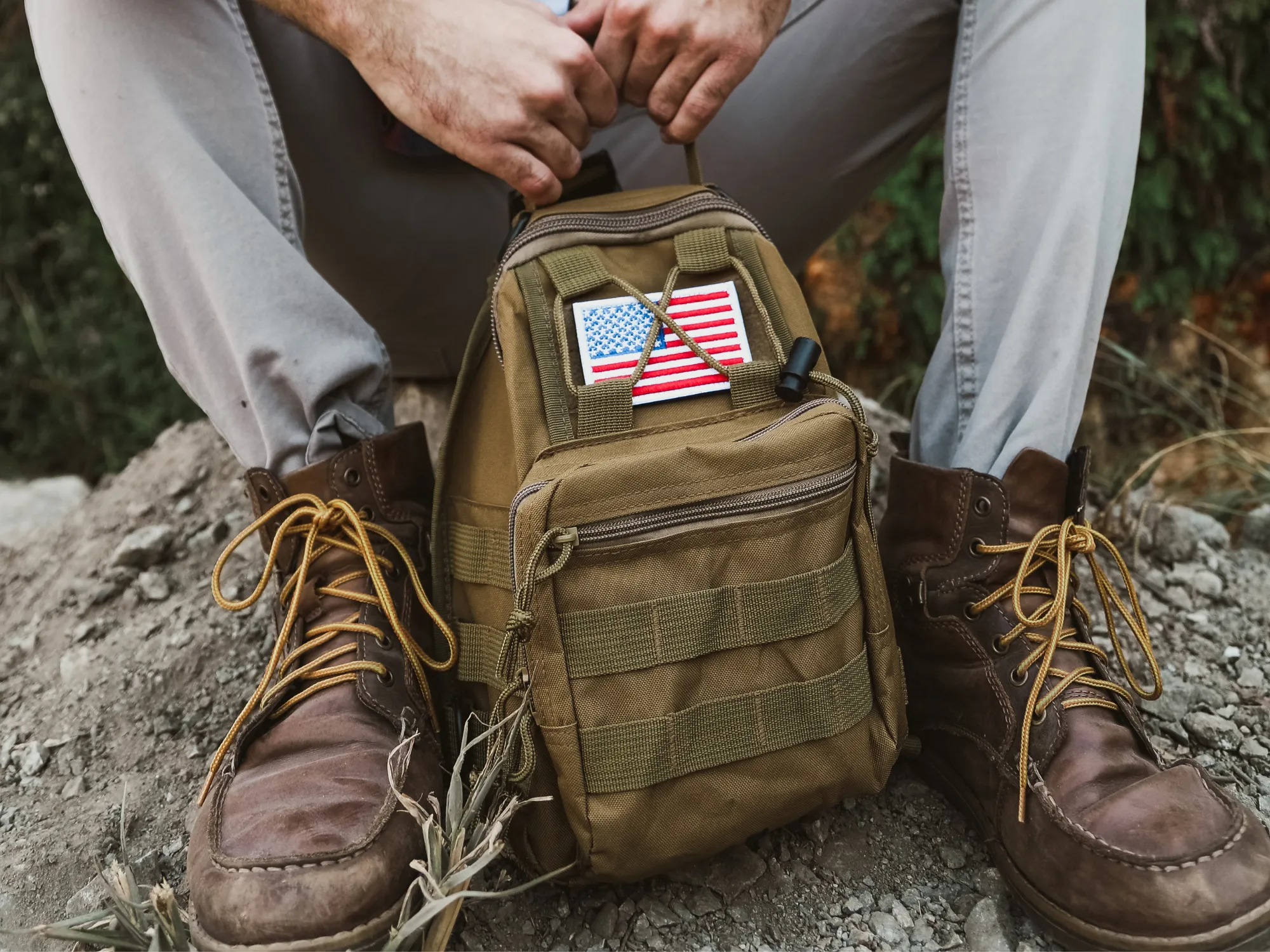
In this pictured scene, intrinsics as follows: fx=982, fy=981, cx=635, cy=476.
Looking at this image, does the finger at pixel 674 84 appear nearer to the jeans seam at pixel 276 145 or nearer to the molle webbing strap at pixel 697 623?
the jeans seam at pixel 276 145

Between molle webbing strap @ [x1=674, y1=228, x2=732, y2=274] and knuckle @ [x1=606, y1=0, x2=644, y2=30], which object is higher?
knuckle @ [x1=606, y1=0, x2=644, y2=30]

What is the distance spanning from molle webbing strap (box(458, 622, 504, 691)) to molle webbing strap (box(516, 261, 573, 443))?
0.94ft

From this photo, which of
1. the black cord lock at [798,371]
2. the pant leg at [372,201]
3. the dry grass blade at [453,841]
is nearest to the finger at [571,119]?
the pant leg at [372,201]

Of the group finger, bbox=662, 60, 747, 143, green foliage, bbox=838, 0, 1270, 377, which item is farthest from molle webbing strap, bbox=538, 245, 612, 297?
green foliage, bbox=838, 0, 1270, 377

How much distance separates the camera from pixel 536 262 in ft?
4.23

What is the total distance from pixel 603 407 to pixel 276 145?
69 centimetres

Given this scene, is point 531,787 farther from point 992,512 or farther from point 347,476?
point 992,512

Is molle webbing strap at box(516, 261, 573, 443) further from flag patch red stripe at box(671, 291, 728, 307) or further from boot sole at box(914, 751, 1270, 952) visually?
boot sole at box(914, 751, 1270, 952)

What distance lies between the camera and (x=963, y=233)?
1469 millimetres

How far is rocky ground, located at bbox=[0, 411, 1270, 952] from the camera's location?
4.01 feet

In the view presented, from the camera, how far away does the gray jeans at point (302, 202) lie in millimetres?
1341

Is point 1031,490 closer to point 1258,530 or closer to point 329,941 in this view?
point 329,941

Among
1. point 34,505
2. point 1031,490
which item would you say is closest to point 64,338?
point 34,505

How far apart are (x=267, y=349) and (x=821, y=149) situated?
1.04 metres
